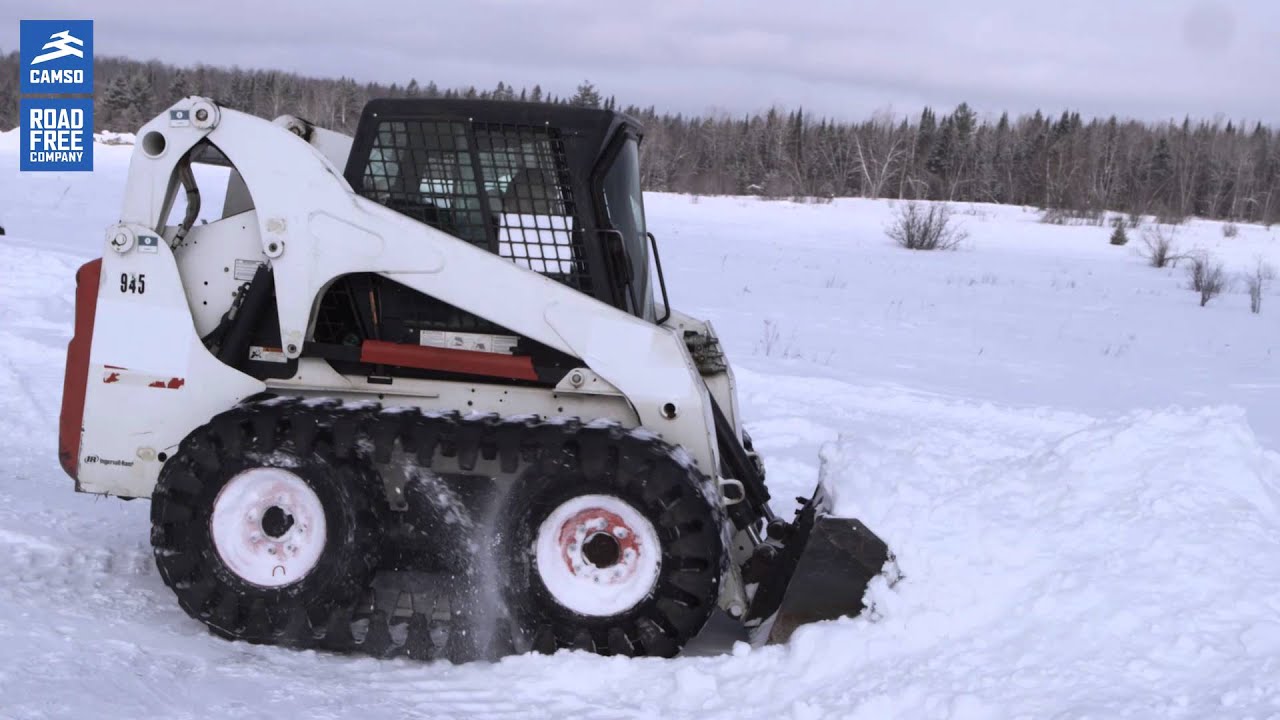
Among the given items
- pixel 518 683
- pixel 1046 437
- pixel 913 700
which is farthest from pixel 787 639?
pixel 1046 437

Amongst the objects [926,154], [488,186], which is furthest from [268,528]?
[926,154]

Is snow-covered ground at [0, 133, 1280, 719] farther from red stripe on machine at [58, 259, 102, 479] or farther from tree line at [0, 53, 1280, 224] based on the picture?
tree line at [0, 53, 1280, 224]

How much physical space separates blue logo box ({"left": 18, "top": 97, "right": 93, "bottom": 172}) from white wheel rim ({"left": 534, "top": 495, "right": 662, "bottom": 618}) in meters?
28.1

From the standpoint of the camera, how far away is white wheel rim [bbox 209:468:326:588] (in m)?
4.77

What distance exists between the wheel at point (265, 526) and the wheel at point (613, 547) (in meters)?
0.69

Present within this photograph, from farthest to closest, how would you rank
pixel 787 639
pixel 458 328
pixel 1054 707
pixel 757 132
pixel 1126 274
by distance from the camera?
pixel 757 132 < pixel 1126 274 < pixel 458 328 < pixel 787 639 < pixel 1054 707

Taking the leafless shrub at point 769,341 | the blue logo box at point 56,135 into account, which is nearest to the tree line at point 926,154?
the blue logo box at point 56,135

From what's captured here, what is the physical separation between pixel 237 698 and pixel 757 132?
83.5 meters

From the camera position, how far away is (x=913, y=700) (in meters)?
3.98

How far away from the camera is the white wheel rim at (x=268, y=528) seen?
4773 millimetres

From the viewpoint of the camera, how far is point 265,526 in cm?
479

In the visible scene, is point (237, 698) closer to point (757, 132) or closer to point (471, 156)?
point (471, 156)

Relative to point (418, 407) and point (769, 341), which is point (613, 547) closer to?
point (418, 407)

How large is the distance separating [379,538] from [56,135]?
31777 millimetres
